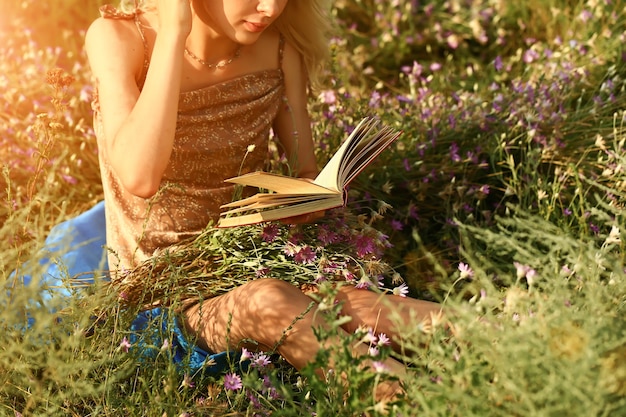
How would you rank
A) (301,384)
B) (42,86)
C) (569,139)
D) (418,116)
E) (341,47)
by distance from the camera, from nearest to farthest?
(301,384) → (569,139) → (418,116) → (42,86) → (341,47)

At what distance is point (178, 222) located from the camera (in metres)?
2.75

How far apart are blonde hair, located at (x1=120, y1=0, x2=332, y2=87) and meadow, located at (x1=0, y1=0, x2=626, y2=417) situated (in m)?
0.31

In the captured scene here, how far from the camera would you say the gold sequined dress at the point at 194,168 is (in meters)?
2.73

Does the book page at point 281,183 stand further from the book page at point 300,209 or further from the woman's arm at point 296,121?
the woman's arm at point 296,121

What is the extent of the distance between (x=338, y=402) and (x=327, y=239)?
28.1 inches

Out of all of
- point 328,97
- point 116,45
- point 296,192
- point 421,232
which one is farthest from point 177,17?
point 421,232

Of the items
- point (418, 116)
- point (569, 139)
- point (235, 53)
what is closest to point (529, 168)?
point (569, 139)

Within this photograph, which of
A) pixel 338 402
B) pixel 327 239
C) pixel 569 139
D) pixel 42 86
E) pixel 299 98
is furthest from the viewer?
pixel 42 86

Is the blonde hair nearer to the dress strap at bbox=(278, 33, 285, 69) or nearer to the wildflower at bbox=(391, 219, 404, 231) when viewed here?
the dress strap at bbox=(278, 33, 285, 69)

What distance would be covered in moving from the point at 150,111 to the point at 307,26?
809mm

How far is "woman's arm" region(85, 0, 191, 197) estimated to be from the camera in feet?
7.63

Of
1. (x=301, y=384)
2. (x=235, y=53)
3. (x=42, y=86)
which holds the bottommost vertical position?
(x=301, y=384)

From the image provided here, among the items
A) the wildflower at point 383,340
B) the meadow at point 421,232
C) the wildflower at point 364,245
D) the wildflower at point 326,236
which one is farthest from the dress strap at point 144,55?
the wildflower at point 383,340

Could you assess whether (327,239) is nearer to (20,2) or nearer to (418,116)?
(418,116)
